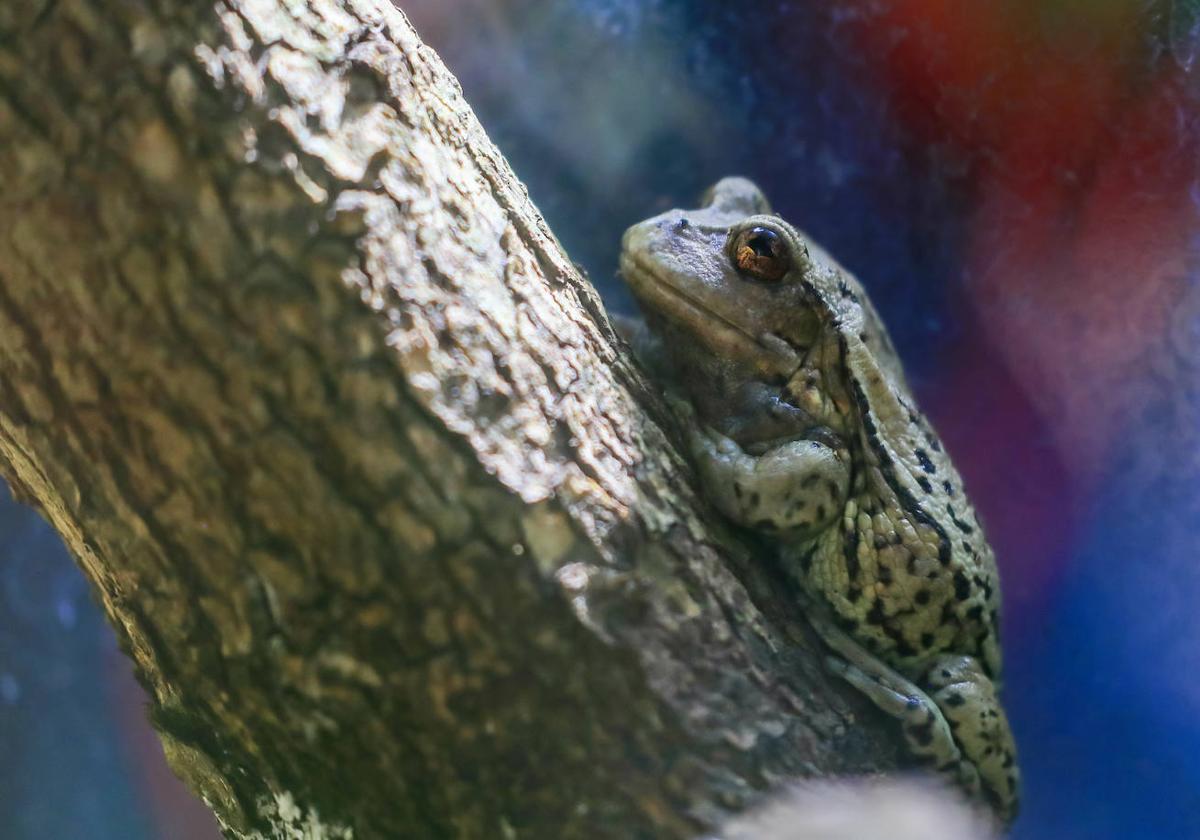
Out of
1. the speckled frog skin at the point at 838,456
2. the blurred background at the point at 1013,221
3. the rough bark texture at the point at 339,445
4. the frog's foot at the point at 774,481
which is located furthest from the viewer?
the blurred background at the point at 1013,221

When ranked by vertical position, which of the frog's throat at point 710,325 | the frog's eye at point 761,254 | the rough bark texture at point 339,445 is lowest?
the rough bark texture at point 339,445

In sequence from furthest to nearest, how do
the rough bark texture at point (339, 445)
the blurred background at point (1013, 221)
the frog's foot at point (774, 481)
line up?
the blurred background at point (1013, 221)
the frog's foot at point (774, 481)
the rough bark texture at point (339, 445)

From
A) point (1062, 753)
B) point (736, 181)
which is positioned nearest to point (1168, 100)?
point (736, 181)

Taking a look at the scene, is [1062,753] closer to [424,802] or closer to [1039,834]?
[1039,834]

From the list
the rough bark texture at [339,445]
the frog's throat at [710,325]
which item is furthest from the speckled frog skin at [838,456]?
the rough bark texture at [339,445]

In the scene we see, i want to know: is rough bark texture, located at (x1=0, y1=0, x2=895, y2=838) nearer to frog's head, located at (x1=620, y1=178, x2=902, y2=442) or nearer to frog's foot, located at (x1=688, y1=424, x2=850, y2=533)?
frog's foot, located at (x1=688, y1=424, x2=850, y2=533)

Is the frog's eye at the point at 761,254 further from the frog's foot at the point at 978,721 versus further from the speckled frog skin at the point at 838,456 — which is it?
the frog's foot at the point at 978,721

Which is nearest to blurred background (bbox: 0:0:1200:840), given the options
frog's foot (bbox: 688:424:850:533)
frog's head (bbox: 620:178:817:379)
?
frog's head (bbox: 620:178:817:379)

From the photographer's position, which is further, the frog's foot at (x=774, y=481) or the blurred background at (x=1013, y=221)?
the blurred background at (x=1013, y=221)
